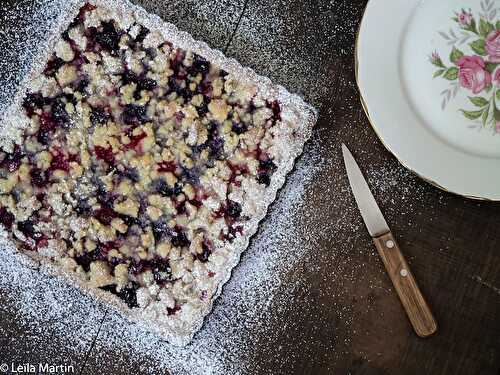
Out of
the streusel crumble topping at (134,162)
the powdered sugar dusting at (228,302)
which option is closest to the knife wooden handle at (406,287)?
the powdered sugar dusting at (228,302)

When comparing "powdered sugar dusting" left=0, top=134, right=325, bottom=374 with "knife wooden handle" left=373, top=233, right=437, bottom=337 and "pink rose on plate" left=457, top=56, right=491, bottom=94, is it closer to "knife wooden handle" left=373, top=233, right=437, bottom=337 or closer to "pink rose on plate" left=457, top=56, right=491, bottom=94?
"knife wooden handle" left=373, top=233, right=437, bottom=337

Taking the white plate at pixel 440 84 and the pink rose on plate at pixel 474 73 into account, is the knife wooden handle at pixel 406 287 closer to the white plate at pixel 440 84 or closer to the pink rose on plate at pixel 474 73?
the white plate at pixel 440 84

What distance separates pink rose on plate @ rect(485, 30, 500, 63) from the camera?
1.10 meters

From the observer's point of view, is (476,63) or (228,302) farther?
(228,302)

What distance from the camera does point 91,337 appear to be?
1236mm

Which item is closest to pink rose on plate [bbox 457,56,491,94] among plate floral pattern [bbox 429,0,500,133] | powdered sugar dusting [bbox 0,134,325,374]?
plate floral pattern [bbox 429,0,500,133]

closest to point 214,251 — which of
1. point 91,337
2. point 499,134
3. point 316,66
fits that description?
point 91,337

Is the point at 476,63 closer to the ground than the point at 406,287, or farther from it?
farther from it

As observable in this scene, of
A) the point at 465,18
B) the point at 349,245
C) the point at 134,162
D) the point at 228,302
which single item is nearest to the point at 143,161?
the point at 134,162

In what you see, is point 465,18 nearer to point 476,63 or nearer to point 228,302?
point 476,63

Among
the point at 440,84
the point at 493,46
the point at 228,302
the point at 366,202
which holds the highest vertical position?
the point at 493,46

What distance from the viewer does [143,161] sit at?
3.79ft

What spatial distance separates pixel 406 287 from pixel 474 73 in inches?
17.5

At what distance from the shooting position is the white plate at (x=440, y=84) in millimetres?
1102
